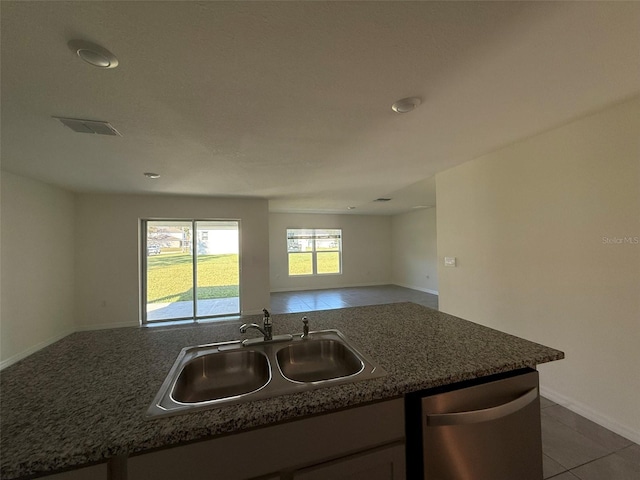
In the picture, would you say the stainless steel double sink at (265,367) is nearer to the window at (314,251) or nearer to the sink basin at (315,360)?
the sink basin at (315,360)

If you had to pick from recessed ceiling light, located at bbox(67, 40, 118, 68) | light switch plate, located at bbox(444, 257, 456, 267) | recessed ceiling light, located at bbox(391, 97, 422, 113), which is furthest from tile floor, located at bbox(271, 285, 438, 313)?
recessed ceiling light, located at bbox(67, 40, 118, 68)

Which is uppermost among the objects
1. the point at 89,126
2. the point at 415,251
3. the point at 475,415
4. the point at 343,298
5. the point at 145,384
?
the point at 89,126

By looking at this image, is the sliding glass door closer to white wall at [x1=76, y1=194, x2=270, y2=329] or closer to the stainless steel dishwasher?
white wall at [x1=76, y1=194, x2=270, y2=329]

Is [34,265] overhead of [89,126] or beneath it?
beneath

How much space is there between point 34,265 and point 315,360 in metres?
4.69

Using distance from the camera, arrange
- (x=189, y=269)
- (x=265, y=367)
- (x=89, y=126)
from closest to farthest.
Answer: (x=265, y=367), (x=89, y=126), (x=189, y=269)

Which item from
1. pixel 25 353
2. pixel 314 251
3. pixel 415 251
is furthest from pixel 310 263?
pixel 25 353

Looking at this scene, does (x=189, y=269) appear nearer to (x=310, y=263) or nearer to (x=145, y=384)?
(x=310, y=263)

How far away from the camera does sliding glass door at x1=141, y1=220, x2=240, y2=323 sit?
4980 mm

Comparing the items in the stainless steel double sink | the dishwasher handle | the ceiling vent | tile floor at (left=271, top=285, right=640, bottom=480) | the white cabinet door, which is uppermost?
the ceiling vent

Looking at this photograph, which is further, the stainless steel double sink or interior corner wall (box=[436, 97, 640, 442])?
interior corner wall (box=[436, 97, 640, 442])

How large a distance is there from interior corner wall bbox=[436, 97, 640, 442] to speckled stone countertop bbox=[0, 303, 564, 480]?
1.30 metres

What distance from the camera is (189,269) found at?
5098mm

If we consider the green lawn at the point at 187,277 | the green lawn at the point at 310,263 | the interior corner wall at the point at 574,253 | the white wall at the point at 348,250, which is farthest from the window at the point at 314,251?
the interior corner wall at the point at 574,253
